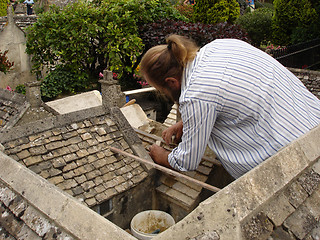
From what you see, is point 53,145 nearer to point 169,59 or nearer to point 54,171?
point 54,171

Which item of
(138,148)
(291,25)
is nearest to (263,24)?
(291,25)

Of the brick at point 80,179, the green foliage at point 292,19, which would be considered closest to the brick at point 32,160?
the brick at point 80,179

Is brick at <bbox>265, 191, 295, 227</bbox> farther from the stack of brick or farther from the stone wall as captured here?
the stone wall

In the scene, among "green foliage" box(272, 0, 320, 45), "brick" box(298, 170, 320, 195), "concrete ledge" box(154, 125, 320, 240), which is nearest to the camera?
"concrete ledge" box(154, 125, 320, 240)

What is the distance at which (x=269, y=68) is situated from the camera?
2.49m

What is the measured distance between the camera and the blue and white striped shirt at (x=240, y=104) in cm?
237

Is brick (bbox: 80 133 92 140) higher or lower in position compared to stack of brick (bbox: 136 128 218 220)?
higher

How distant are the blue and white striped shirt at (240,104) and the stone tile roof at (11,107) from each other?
6502 mm

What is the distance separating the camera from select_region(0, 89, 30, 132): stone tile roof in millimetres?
7930

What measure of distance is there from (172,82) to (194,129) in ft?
1.60

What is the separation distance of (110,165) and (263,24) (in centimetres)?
1741

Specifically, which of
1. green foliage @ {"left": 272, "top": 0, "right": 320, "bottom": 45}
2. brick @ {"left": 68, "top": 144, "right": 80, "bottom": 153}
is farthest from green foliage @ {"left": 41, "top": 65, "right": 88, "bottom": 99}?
green foliage @ {"left": 272, "top": 0, "right": 320, "bottom": 45}

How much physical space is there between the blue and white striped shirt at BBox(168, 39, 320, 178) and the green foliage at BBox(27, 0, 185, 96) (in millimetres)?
9789

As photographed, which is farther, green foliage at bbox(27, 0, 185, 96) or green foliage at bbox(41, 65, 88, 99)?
green foliage at bbox(41, 65, 88, 99)
